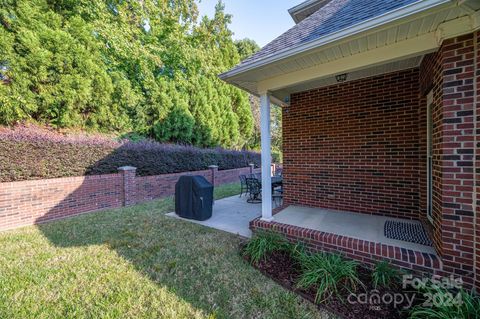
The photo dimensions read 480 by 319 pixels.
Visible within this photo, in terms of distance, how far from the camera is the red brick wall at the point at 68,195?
5047mm

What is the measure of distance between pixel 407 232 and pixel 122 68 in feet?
43.1

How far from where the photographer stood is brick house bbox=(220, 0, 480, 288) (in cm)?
243

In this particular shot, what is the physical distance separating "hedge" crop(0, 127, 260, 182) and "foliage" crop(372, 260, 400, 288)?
7.71 meters

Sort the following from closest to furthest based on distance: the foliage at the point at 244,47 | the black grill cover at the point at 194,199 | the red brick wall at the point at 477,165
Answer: the red brick wall at the point at 477,165
the black grill cover at the point at 194,199
the foliage at the point at 244,47

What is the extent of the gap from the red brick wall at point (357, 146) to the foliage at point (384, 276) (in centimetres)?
209

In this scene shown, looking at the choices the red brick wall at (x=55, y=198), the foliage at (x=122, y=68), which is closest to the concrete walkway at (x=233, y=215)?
the red brick wall at (x=55, y=198)

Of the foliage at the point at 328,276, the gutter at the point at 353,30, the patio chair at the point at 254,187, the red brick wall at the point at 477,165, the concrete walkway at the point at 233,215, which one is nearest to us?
the gutter at the point at 353,30

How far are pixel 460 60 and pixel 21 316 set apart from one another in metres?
5.73

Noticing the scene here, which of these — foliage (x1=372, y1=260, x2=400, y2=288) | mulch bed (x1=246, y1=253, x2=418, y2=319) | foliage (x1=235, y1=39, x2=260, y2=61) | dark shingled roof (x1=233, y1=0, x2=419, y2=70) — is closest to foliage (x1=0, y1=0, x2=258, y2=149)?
foliage (x1=235, y1=39, x2=260, y2=61)

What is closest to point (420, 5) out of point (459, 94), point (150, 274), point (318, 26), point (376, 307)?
point (459, 94)

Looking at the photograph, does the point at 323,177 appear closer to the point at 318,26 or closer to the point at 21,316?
the point at 318,26

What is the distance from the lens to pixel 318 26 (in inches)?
135

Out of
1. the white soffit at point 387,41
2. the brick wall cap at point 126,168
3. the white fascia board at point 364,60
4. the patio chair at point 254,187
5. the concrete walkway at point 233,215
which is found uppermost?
the white soffit at point 387,41

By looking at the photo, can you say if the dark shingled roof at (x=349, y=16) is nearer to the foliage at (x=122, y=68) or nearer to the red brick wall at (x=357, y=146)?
the red brick wall at (x=357, y=146)
